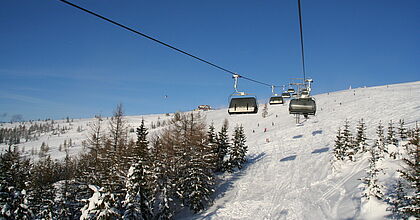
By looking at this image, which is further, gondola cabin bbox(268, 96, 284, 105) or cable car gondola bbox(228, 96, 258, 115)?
gondola cabin bbox(268, 96, 284, 105)

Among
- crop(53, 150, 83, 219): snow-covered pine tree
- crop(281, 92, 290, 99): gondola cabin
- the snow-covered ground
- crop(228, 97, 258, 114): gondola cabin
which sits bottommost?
crop(53, 150, 83, 219): snow-covered pine tree

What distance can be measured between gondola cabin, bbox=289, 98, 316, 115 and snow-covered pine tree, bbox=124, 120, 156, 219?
14633mm

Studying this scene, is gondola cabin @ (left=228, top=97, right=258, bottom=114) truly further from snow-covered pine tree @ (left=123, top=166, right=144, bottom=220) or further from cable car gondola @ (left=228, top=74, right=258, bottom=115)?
snow-covered pine tree @ (left=123, top=166, right=144, bottom=220)

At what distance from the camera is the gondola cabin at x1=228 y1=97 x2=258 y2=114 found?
10.5 meters

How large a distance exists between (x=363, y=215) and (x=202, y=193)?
49.5ft

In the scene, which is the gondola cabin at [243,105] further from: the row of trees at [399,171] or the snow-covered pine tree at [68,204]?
the snow-covered pine tree at [68,204]

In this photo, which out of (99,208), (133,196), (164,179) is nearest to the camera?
(99,208)

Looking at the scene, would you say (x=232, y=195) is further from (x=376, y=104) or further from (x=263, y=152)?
(x=376, y=104)

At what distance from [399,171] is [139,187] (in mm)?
18933

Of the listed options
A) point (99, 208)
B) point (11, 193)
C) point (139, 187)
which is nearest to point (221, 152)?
point (139, 187)

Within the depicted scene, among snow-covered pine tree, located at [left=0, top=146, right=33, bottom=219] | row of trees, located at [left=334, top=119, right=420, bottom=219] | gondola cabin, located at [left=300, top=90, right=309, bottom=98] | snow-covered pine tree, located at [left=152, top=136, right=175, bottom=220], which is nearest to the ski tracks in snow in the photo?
row of trees, located at [left=334, top=119, right=420, bottom=219]

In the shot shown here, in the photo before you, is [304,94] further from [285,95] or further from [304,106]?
[285,95]

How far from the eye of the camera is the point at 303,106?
44.3 feet

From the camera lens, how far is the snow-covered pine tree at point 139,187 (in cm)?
2041
